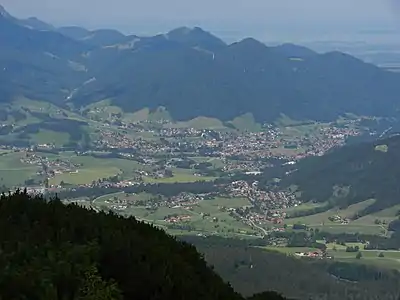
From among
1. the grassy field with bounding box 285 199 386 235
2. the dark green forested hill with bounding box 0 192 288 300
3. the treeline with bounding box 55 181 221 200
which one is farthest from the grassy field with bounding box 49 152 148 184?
the dark green forested hill with bounding box 0 192 288 300

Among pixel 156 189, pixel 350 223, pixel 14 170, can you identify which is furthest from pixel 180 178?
pixel 350 223

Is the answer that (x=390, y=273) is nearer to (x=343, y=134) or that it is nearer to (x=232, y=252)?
(x=232, y=252)

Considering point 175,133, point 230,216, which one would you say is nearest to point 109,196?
point 230,216

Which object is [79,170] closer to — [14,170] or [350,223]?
[14,170]

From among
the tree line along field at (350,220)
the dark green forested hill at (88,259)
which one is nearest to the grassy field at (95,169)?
the tree line along field at (350,220)

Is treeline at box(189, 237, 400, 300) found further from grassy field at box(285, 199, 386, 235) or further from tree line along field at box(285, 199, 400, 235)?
tree line along field at box(285, 199, 400, 235)

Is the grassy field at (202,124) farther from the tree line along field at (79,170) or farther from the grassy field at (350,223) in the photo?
the grassy field at (350,223)
